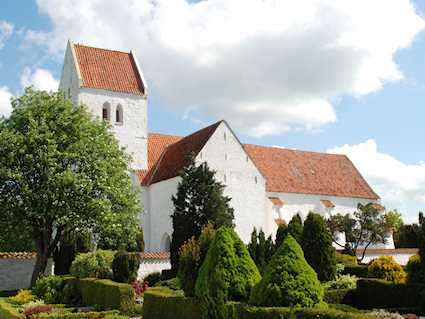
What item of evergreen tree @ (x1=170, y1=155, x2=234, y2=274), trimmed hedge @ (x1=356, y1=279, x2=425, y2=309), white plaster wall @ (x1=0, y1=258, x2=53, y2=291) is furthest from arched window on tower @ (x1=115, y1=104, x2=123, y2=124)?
trimmed hedge @ (x1=356, y1=279, x2=425, y2=309)

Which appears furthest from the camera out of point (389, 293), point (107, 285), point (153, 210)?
point (153, 210)

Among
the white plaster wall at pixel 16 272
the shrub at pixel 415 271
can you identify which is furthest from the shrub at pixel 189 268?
the white plaster wall at pixel 16 272

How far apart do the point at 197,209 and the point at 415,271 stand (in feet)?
32.3

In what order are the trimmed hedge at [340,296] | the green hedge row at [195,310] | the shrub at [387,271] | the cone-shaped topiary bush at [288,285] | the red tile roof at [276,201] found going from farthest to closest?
the red tile roof at [276,201] → the shrub at [387,271] → the trimmed hedge at [340,296] → the cone-shaped topiary bush at [288,285] → the green hedge row at [195,310]

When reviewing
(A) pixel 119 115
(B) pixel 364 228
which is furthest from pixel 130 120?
(B) pixel 364 228

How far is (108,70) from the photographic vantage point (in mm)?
33094

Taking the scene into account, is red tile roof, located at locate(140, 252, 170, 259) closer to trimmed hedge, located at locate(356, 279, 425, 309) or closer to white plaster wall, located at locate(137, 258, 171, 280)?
white plaster wall, located at locate(137, 258, 171, 280)

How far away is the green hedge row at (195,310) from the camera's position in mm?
7945

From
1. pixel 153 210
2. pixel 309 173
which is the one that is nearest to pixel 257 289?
pixel 153 210

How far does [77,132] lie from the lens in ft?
71.2

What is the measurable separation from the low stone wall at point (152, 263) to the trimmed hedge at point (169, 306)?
9.31 metres

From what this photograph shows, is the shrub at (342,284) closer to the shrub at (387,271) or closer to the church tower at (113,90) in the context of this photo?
the shrub at (387,271)

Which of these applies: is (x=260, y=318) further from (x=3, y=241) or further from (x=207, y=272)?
(x=3, y=241)

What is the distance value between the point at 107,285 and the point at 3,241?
8.68 metres
